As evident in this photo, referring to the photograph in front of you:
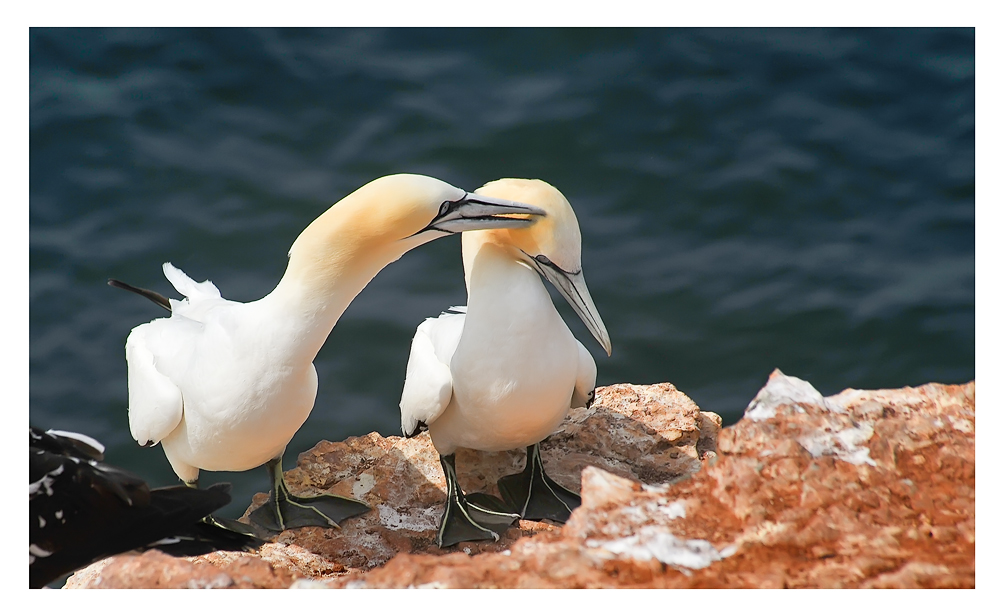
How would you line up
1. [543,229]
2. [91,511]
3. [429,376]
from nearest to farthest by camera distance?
[91,511] < [543,229] < [429,376]

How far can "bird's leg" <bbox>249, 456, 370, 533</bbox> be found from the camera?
15.1 feet

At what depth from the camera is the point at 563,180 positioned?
290 inches

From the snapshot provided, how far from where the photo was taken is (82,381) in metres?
6.28

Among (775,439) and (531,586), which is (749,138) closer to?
(775,439)

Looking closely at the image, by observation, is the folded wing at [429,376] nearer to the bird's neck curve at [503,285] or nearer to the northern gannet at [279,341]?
the bird's neck curve at [503,285]

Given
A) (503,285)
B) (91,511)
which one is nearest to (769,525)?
(503,285)

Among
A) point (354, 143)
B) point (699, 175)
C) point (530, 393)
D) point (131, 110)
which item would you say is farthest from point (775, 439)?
point (131, 110)

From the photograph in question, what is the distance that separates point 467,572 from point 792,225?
5.08 m

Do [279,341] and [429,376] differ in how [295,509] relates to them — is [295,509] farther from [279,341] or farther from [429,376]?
[279,341]

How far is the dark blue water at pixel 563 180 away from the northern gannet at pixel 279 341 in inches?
63.5

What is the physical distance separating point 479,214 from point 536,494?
1533 mm

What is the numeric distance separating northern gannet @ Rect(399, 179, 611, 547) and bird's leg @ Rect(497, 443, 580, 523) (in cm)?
5

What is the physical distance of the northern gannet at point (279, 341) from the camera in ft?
12.2

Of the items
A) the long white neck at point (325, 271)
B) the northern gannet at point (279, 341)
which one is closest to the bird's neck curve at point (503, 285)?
the northern gannet at point (279, 341)
